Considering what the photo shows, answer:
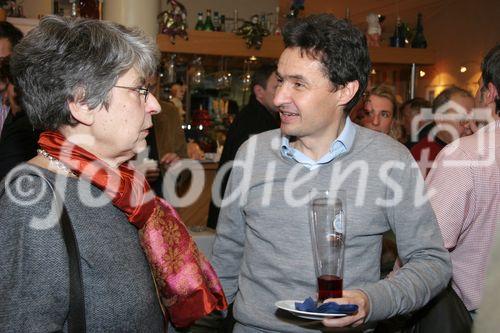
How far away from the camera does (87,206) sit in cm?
166

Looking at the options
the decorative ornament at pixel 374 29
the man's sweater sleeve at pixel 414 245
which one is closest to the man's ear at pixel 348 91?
the man's sweater sleeve at pixel 414 245

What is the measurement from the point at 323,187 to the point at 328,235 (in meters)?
0.32

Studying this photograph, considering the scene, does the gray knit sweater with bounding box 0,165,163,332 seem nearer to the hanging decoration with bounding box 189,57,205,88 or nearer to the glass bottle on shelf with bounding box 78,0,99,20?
the glass bottle on shelf with bounding box 78,0,99,20

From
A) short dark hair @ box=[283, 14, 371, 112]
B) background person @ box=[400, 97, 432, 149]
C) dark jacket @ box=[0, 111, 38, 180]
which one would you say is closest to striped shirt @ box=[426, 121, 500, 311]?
short dark hair @ box=[283, 14, 371, 112]

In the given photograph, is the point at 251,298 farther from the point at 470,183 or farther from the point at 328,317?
the point at 470,183

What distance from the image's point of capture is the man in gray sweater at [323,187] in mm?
2006

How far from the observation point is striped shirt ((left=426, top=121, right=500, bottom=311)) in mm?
2277

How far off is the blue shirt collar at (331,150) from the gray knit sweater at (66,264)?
614 millimetres

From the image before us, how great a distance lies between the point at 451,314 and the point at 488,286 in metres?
1.43

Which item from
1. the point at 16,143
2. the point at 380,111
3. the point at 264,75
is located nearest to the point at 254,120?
the point at 264,75

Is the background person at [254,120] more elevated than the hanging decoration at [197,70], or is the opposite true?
the hanging decoration at [197,70]

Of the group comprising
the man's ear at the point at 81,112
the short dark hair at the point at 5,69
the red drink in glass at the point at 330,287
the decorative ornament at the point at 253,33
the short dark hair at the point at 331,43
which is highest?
the decorative ornament at the point at 253,33

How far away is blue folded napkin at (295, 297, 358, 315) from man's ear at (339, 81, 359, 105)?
73cm

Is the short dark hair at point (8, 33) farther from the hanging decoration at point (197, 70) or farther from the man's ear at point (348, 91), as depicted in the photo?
the hanging decoration at point (197, 70)
